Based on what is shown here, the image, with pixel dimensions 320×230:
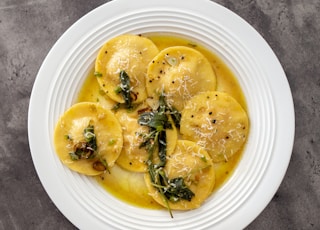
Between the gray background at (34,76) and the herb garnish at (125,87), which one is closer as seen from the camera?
the herb garnish at (125,87)

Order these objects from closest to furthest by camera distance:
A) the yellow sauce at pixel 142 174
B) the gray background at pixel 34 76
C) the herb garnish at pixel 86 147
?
the herb garnish at pixel 86 147, the yellow sauce at pixel 142 174, the gray background at pixel 34 76

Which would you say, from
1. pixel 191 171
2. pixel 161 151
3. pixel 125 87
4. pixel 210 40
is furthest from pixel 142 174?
pixel 210 40

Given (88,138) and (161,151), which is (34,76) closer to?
(88,138)

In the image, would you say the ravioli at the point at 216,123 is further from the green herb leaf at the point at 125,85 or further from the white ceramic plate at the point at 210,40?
the green herb leaf at the point at 125,85

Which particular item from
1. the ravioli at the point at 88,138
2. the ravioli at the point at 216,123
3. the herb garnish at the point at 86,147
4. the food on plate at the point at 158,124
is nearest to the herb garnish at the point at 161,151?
the food on plate at the point at 158,124

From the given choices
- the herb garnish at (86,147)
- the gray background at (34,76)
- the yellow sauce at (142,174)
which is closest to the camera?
the herb garnish at (86,147)

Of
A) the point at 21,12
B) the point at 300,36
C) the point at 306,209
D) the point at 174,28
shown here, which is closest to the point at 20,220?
the point at 21,12

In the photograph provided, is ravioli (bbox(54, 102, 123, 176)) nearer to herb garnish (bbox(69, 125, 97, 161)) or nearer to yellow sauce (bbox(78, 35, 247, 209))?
herb garnish (bbox(69, 125, 97, 161))
